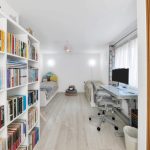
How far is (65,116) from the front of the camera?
350 cm

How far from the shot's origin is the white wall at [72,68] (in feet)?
23.6

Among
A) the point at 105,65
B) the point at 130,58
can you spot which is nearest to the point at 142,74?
the point at 130,58

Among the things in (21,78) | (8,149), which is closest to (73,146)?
(8,149)

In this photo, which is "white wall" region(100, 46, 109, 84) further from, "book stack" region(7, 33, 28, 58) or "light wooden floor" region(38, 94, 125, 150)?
"book stack" region(7, 33, 28, 58)

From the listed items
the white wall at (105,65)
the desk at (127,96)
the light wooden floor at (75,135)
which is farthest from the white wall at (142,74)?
the white wall at (105,65)

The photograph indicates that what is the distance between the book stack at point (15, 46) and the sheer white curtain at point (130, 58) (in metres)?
2.77

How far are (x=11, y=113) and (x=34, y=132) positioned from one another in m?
0.85

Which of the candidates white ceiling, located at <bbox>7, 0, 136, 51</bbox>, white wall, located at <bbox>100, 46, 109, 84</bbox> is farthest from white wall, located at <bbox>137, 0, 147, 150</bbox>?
white wall, located at <bbox>100, 46, 109, 84</bbox>

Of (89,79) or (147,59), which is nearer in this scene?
(147,59)

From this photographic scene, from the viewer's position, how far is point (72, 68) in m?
7.21

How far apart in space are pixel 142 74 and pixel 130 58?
7.82 feet

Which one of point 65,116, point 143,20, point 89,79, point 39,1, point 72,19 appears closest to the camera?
point 143,20

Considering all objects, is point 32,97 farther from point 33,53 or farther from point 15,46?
point 15,46

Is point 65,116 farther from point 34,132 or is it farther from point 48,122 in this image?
point 34,132
